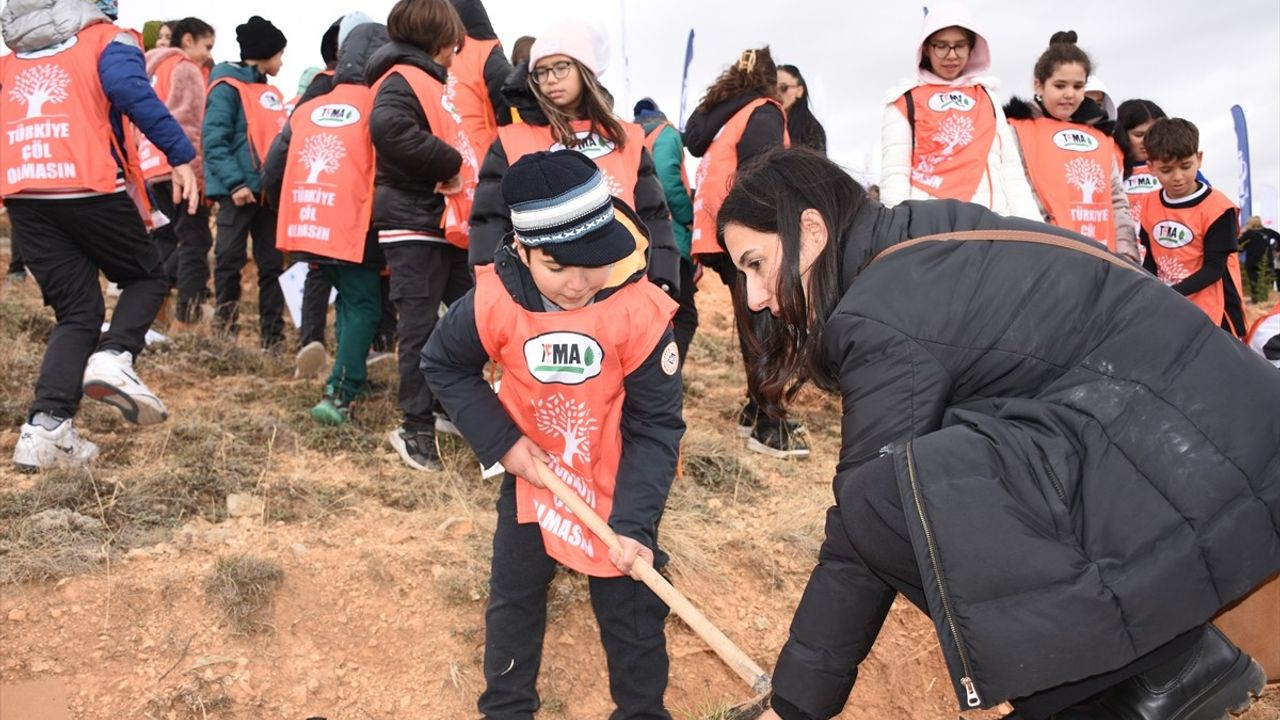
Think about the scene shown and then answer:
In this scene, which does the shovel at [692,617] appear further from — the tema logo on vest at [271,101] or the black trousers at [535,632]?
the tema logo on vest at [271,101]

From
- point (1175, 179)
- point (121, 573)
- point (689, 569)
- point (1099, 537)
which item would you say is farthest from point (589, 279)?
point (1175, 179)

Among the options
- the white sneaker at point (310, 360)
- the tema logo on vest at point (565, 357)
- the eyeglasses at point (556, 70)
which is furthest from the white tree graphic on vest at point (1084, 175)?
the white sneaker at point (310, 360)

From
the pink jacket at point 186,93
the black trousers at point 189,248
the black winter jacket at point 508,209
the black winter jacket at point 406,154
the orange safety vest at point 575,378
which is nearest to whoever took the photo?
the orange safety vest at point 575,378

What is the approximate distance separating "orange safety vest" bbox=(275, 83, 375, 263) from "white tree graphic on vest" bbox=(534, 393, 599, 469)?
211 cm

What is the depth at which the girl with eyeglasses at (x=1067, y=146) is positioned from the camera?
13.8 feet

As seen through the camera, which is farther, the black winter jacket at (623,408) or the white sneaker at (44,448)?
the white sneaker at (44,448)

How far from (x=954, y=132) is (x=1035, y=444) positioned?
2.56 metres

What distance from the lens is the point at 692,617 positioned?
225 centimetres

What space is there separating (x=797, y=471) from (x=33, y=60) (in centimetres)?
357

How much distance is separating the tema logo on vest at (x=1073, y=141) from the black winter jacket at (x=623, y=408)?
102 inches

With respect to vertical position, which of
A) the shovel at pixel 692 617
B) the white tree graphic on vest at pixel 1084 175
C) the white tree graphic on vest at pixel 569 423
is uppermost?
the white tree graphic on vest at pixel 1084 175

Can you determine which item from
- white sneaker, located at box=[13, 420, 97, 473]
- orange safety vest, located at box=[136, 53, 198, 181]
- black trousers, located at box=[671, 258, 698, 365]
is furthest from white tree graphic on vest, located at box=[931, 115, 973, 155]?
orange safety vest, located at box=[136, 53, 198, 181]

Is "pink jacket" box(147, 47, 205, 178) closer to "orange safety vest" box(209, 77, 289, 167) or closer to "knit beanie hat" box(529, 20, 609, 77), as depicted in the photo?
"orange safety vest" box(209, 77, 289, 167)

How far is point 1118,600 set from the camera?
4.97ft
